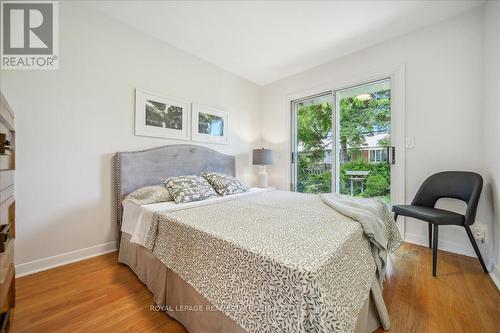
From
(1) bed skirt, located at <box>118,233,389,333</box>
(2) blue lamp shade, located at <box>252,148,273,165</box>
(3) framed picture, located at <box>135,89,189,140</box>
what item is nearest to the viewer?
(1) bed skirt, located at <box>118,233,389,333</box>

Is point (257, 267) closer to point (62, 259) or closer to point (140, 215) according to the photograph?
point (140, 215)

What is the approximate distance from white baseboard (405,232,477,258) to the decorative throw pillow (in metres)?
2.79

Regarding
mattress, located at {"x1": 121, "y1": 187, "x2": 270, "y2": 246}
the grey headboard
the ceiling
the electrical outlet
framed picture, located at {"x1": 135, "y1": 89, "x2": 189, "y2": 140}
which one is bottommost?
the electrical outlet

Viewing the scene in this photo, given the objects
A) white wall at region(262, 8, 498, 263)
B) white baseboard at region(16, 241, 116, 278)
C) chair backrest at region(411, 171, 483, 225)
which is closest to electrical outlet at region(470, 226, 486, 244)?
white wall at region(262, 8, 498, 263)

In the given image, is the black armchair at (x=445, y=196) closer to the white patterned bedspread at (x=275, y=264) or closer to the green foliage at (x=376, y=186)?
the green foliage at (x=376, y=186)

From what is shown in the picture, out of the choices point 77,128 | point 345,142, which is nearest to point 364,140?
point 345,142

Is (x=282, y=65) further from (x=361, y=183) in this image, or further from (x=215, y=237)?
(x=215, y=237)

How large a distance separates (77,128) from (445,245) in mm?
4018

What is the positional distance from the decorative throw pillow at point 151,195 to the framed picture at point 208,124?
106cm

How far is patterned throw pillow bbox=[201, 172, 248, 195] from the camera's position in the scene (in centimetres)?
238

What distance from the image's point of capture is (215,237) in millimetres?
1022

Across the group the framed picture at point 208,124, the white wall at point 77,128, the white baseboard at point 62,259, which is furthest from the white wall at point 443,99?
the white baseboard at point 62,259

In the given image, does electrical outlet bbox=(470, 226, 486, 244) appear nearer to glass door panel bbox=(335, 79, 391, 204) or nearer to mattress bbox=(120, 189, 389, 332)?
glass door panel bbox=(335, 79, 391, 204)

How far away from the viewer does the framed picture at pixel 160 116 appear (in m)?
2.33
